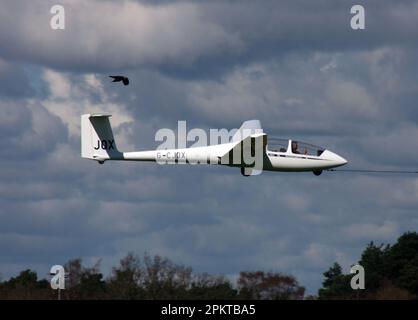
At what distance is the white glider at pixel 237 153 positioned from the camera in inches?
2660

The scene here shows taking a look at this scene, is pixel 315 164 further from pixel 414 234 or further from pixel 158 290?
pixel 414 234

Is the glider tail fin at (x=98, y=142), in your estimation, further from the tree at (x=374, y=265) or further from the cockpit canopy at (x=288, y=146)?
the tree at (x=374, y=265)

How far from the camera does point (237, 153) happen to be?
69.4 m

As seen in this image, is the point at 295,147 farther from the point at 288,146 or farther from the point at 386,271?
the point at 386,271

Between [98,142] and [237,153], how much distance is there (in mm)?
7362

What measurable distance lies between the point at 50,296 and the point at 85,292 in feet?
7.32

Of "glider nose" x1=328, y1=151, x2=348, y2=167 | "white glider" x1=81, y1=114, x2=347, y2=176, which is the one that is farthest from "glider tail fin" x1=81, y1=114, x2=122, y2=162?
"glider nose" x1=328, y1=151, x2=348, y2=167

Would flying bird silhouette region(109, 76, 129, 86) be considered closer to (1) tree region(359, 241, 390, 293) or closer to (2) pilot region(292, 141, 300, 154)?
(2) pilot region(292, 141, 300, 154)

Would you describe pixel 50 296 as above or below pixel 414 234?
below

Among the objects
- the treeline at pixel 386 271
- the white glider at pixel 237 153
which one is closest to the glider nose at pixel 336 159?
the white glider at pixel 237 153

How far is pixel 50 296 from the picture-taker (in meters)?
67.4

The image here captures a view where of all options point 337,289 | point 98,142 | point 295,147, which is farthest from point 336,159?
point 337,289
